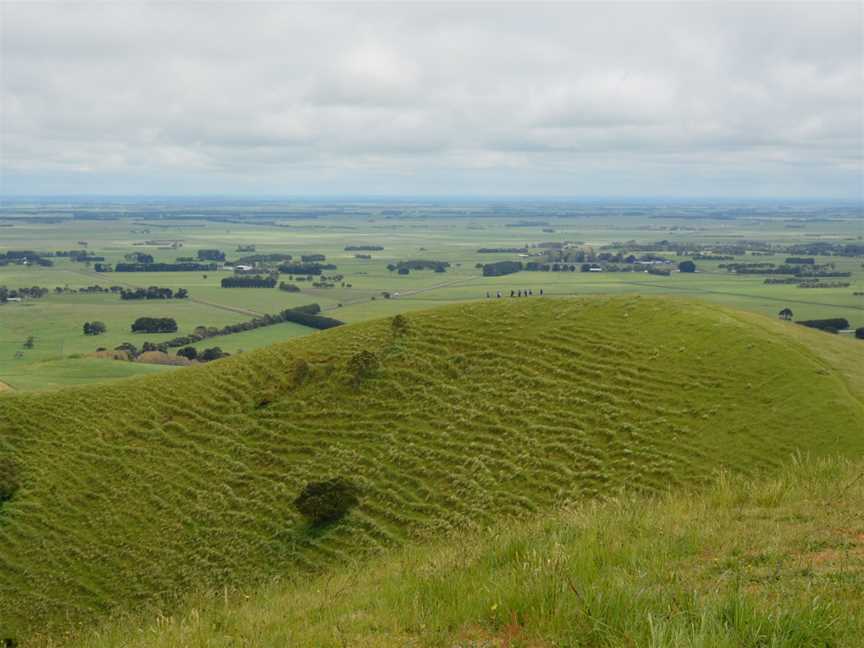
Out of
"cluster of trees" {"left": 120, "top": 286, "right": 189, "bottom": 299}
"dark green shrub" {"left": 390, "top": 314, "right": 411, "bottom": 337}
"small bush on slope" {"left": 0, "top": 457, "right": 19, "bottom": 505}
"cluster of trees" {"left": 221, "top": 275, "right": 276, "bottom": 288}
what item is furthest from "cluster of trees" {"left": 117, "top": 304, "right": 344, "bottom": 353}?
"small bush on slope" {"left": 0, "top": 457, "right": 19, "bottom": 505}

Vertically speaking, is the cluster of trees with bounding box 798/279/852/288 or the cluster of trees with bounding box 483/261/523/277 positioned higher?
the cluster of trees with bounding box 798/279/852/288

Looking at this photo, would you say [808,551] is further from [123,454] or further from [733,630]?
[123,454]

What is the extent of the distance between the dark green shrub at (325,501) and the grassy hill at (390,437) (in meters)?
0.60

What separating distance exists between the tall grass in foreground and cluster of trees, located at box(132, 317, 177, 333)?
325 feet

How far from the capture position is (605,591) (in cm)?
847

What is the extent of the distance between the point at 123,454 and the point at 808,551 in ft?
105

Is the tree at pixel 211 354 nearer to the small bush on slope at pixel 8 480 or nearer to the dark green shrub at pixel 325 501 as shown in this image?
the small bush on slope at pixel 8 480

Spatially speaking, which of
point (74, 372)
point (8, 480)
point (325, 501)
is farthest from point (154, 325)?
point (325, 501)

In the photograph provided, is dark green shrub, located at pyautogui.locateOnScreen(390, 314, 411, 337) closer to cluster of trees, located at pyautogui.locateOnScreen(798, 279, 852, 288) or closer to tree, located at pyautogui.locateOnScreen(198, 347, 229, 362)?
tree, located at pyautogui.locateOnScreen(198, 347, 229, 362)

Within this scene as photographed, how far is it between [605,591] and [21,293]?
17066 cm

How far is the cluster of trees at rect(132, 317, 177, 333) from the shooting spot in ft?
350

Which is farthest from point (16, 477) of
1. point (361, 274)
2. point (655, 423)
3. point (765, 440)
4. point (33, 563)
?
point (361, 274)

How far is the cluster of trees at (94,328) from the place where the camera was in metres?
106

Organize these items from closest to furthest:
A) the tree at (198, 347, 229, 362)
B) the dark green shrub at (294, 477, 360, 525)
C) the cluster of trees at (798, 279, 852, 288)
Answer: the dark green shrub at (294, 477, 360, 525), the tree at (198, 347, 229, 362), the cluster of trees at (798, 279, 852, 288)
